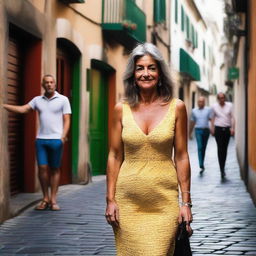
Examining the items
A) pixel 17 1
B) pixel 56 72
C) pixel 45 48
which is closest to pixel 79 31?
pixel 56 72

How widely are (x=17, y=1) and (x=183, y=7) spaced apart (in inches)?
901

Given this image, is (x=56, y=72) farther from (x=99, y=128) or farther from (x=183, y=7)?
(x=183, y=7)

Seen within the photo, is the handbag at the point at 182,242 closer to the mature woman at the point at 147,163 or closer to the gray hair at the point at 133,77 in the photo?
the mature woman at the point at 147,163

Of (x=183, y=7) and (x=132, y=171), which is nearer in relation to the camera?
(x=132, y=171)

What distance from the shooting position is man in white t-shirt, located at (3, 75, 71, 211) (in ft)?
27.0

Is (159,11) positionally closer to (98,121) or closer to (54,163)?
(98,121)

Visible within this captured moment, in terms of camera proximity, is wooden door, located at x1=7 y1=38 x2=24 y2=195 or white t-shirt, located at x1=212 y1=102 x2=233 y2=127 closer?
wooden door, located at x1=7 y1=38 x2=24 y2=195

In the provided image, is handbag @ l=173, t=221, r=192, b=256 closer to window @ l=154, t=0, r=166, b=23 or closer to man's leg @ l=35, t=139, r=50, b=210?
man's leg @ l=35, t=139, r=50, b=210

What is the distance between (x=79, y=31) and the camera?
1199cm

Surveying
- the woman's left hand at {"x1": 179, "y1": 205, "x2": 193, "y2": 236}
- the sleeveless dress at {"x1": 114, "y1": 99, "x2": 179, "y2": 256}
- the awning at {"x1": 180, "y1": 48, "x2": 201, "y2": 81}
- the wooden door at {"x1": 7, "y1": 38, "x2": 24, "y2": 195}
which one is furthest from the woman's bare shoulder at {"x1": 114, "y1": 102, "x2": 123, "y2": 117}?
the awning at {"x1": 180, "y1": 48, "x2": 201, "y2": 81}

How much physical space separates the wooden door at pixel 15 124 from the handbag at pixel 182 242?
6.11 meters

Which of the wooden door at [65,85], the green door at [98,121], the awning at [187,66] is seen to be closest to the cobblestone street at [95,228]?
the wooden door at [65,85]

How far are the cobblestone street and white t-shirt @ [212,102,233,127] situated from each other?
260 centimetres

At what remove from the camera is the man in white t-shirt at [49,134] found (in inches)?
324
